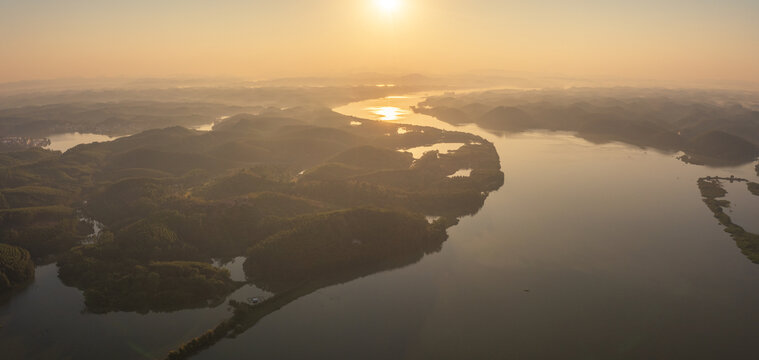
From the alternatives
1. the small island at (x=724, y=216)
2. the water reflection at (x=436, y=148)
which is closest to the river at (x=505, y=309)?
the small island at (x=724, y=216)

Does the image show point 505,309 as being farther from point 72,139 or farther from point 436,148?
point 72,139

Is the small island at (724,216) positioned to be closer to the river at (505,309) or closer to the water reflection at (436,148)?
the river at (505,309)

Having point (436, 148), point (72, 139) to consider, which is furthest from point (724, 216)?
point (72, 139)

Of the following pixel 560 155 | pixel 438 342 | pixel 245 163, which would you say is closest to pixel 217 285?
pixel 438 342

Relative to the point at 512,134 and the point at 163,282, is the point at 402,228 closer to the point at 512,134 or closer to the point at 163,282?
the point at 163,282

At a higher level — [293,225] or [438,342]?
[293,225]

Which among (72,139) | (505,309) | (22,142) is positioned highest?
(22,142)

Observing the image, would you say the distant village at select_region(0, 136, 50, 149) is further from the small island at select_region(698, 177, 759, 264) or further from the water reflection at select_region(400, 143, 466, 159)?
the small island at select_region(698, 177, 759, 264)
